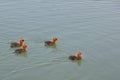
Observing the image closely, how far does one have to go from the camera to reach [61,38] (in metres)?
11.1

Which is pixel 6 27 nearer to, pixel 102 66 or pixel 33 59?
pixel 33 59

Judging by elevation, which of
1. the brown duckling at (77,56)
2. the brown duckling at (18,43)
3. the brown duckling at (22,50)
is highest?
the brown duckling at (18,43)

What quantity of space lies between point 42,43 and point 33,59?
1274 millimetres

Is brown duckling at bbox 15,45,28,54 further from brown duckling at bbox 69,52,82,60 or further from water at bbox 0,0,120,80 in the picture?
brown duckling at bbox 69,52,82,60

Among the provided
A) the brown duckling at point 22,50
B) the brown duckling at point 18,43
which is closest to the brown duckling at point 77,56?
the brown duckling at point 22,50

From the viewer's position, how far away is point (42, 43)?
10.5 meters

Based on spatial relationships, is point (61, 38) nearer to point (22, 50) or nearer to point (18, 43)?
point (18, 43)

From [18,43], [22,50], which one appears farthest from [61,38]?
[22,50]

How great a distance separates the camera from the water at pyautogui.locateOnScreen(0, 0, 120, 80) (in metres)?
8.77

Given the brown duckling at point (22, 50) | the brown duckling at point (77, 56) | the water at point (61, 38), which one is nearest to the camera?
the water at point (61, 38)

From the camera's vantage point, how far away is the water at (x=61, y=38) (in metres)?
8.77

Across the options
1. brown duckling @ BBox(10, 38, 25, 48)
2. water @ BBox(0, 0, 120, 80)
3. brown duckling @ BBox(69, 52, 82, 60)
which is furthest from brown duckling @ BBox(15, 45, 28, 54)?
brown duckling @ BBox(69, 52, 82, 60)

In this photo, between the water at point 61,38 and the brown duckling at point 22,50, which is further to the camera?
the brown duckling at point 22,50

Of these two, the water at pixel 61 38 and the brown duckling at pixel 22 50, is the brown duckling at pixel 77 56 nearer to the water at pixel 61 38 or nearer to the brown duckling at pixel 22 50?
the water at pixel 61 38
